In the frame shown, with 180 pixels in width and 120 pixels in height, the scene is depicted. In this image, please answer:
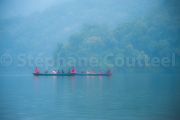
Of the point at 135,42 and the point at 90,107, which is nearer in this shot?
the point at 90,107

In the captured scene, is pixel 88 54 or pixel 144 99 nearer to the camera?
pixel 144 99

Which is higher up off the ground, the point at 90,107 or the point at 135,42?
the point at 135,42

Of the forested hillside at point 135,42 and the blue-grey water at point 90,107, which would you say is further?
the forested hillside at point 135,42

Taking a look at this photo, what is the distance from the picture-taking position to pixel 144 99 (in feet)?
49.0

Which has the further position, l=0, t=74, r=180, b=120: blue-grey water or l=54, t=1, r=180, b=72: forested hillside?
l=54, t=1, r=180, b=72: forested hillside

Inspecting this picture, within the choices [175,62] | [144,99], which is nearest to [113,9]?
[175,62]

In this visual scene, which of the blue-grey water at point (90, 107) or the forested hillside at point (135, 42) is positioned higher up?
the forested hillside at point (135, 42)

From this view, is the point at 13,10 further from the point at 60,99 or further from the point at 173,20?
the point at 60,99

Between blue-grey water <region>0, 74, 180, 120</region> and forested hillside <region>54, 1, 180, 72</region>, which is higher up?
forested hillside <region>54, 1, 180, 72</region>

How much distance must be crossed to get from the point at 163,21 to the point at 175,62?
7.29 meters

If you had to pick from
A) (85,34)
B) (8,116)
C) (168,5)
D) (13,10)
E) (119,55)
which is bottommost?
(8,116)

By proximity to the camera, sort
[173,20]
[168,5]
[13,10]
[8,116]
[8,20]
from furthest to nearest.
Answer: [13,10], [8,20], [168,5], [173,20], [8,116]

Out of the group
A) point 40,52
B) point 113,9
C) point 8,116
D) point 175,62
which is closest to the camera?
point 8,116

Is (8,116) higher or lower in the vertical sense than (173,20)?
lower
